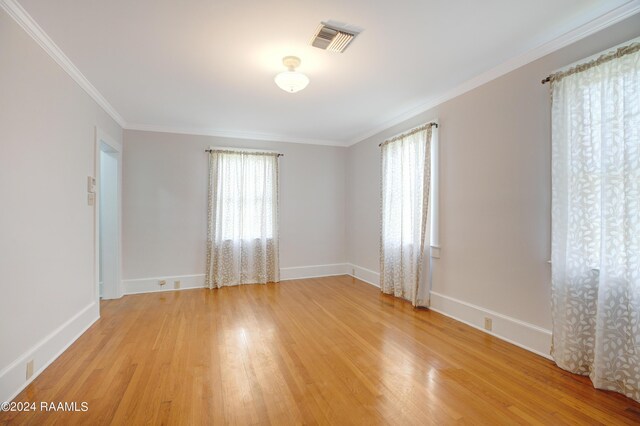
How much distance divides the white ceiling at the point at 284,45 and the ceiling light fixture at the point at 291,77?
0.26ft

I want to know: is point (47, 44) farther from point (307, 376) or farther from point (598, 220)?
point (598, 220)

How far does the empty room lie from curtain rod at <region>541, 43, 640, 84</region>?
0.05 ft

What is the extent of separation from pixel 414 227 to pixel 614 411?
2554mm

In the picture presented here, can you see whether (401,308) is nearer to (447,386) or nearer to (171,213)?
(447,386)

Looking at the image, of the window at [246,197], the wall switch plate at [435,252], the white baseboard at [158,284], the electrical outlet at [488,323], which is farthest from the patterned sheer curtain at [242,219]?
the electrical outlet at [488,323]

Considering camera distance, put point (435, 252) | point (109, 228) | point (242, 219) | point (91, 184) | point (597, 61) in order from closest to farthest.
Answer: point (597, 61) < point (91, 184) < point (435, 252) < point (109, 228) < point (242, 219)

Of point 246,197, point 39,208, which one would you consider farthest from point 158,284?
point 39,208

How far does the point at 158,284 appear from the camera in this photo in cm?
498

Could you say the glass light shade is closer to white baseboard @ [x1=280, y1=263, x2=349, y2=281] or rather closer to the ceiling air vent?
the ceiling air vent

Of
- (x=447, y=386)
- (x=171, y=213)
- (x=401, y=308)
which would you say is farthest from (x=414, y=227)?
(x=171, y=213)

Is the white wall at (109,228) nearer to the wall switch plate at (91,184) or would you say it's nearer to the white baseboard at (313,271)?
the wall switch plate at (91,184)

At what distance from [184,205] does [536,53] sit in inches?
203

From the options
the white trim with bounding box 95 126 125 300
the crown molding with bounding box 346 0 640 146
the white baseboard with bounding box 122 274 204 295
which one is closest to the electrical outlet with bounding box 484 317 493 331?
the crown molding with bounding box 346 0 640 146

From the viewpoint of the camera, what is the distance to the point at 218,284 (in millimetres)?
5172
